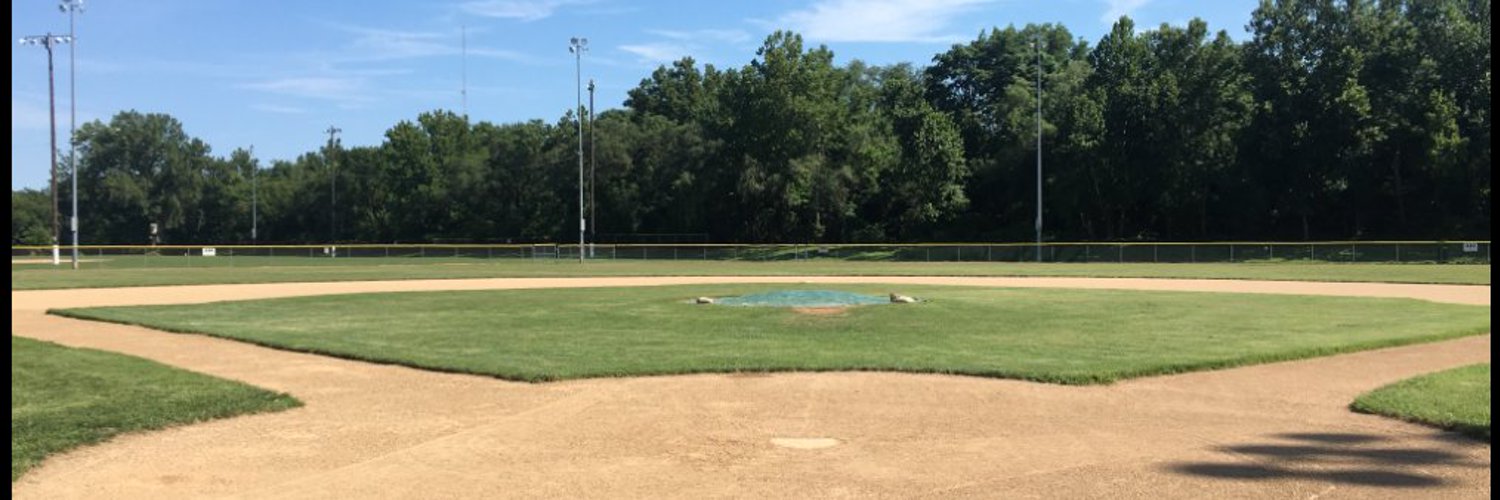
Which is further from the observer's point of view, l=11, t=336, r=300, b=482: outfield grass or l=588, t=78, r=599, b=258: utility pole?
l=588, t=78, r=599, b=258: utility pole

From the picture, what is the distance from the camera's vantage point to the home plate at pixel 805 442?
23.6 feet

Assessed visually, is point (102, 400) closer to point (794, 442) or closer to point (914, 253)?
point (794, 442)

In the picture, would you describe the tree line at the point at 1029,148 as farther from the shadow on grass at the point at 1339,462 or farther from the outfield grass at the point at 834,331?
the shadow on grass at the point at 1339,462

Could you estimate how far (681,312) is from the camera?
18422 mm

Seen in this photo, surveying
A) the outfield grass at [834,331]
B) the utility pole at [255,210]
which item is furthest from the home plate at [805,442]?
the utility pole at [255,210]

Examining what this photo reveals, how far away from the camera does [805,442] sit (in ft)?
24.0

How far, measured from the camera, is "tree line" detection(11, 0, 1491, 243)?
2330 inches

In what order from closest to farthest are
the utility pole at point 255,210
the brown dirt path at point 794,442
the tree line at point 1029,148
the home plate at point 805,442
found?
the brown dirt path at point 794,442 → the home plate at point 805,442 → the tree line at point 1029,148 → the utility pole at point 255,210

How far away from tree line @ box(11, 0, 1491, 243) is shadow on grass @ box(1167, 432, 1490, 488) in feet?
189

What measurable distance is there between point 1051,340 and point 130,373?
10.7 m

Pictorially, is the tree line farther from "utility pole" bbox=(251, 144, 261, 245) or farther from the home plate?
the home plate

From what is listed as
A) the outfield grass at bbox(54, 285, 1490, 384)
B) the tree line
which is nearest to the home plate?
the outfield grass at bbox(54, 285, 1490, 384)

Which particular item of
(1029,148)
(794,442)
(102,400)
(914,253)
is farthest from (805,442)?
(1029,148)

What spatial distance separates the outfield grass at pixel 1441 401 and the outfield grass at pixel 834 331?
1.93 metres
